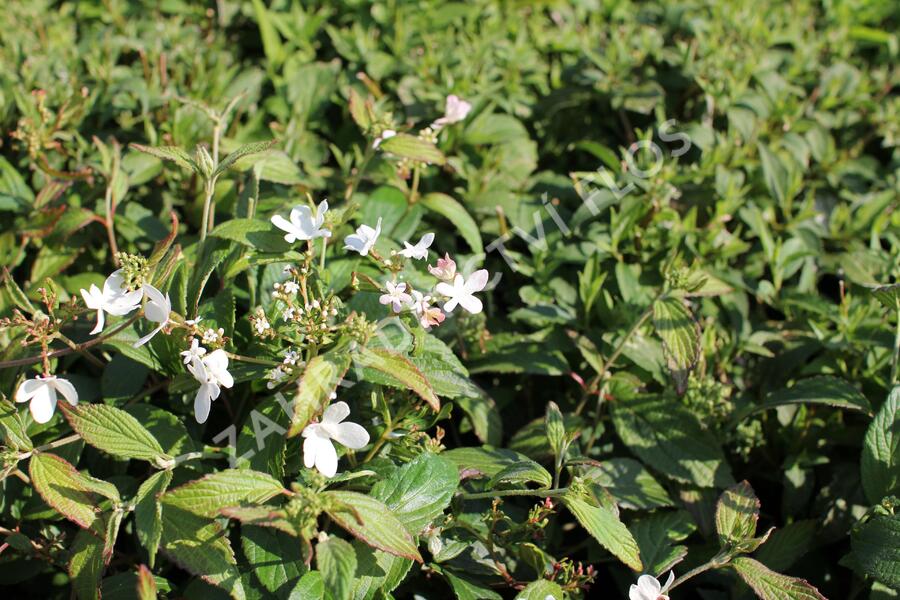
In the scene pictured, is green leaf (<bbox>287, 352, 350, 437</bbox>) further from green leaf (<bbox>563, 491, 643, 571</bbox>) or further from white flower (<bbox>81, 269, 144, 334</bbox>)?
green leaf (<bbox>563, 491, 643, 571</bbox>)

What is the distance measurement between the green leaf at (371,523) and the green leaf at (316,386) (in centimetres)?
15

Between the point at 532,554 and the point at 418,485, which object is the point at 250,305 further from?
the point at 532,554

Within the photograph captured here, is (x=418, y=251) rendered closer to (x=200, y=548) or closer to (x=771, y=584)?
(x=200, y=548)

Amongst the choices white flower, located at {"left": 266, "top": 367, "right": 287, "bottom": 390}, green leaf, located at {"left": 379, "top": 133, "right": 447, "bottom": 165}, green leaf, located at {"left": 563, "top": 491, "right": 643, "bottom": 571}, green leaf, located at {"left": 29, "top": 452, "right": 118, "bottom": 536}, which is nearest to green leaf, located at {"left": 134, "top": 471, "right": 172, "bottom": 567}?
green leaf, located at {"left": 29, "top": 452, "right": 118, "bottom": 536}

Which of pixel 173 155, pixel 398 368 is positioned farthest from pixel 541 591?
pixel 173 155

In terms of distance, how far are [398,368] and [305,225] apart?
346mm

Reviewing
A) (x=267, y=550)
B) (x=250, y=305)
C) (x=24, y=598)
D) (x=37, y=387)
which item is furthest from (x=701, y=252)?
(x=24, y=598)

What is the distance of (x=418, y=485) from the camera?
1.50m

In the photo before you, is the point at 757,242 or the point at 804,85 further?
the point at 804,85

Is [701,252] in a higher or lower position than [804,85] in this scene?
lower

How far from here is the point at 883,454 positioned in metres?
1.75

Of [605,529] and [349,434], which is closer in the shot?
[349,434]

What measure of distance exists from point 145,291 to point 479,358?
893 mm

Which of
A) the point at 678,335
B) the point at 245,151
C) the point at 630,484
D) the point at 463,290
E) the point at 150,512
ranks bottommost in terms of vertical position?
the point at 630,484
